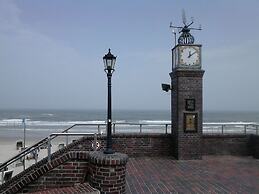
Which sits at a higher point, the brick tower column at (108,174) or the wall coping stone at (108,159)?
the wall coping stone at (108,159)

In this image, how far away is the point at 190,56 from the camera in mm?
11945

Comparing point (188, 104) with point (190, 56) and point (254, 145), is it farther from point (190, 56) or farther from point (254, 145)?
point (254, 145)

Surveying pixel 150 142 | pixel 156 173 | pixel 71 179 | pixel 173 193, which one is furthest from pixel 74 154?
pixel 150 142

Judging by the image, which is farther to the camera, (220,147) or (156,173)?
(220,147)

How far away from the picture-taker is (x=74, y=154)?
23.9 feet

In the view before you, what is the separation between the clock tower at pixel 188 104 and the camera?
11.7 meters

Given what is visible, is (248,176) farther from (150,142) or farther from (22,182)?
(22,182)

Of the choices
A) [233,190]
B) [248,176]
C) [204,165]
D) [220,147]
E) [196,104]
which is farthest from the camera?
[220,147]

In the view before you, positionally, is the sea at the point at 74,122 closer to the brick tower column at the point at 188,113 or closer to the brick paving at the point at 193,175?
the brick tower column at the point at 188,113

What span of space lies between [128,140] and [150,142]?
74 cm

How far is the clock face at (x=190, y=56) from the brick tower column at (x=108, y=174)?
5733 millimetres

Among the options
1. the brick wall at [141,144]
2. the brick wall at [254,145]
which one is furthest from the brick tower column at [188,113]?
the brick wall at [254,145]

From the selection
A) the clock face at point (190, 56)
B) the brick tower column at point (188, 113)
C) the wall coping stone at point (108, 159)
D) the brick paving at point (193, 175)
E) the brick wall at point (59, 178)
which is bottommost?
the brick paving at point (193, 175)

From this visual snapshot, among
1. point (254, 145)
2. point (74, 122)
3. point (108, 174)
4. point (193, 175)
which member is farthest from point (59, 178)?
point (74, 122)
